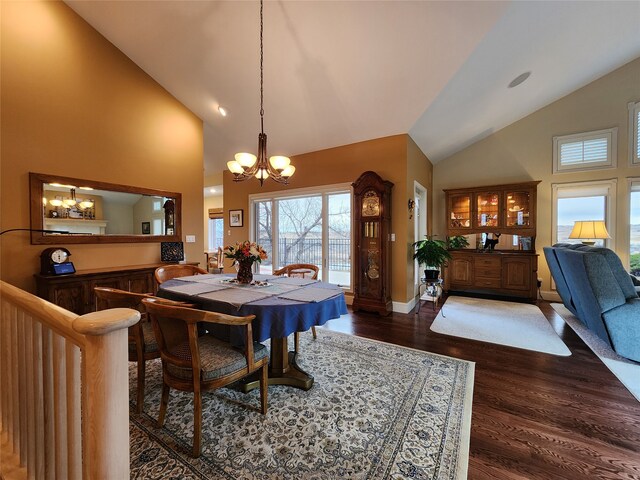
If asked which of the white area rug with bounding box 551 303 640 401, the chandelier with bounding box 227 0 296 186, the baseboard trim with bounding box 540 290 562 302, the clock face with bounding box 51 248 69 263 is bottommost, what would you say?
the white area rug with bounding box 551 303 640 401

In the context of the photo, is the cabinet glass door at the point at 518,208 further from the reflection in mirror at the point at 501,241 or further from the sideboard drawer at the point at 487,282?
the sideboard drawer at the point at 487,282

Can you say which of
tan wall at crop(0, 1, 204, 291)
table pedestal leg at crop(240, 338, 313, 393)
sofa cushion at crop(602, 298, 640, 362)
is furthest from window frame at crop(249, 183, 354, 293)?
sofa cushion at crop(602, 298, 640, 362)

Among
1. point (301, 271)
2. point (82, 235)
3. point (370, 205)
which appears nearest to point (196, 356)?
point (301, 271)

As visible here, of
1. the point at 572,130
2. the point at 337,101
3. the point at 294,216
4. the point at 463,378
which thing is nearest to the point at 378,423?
the point at 463,378

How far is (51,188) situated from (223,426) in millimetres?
3263

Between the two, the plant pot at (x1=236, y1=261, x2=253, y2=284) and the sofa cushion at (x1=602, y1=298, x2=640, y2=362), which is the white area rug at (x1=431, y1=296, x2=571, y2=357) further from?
the plant pot at (x1=236, y1=261, x2=253, y2=284)

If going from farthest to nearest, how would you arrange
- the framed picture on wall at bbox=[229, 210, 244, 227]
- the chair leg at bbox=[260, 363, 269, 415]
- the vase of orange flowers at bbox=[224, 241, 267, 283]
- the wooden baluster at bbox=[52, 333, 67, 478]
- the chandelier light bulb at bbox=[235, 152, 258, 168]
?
the framed picture on wall at bbox=[229, 210, 244, 227]
the chandelier light bulb at bbox=[235, 152, 258, 168]
the vase of orange flowers at bbox=[224, 241, 267, 283]
the chair leg at bbox=[260, 363, 269, 415]
the wooden baluster at bbox=[52, 333, 67, 478]

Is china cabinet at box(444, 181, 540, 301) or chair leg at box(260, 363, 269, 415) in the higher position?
china cabinet at box(444, 181, 540, 301)

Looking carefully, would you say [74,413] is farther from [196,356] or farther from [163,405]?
[163,405]

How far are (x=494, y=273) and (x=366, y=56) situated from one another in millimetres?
4426

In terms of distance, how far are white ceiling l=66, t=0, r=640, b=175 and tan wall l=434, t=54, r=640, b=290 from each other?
374mm

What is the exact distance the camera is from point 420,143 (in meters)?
4.59

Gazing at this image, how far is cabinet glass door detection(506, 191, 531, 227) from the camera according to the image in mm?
5023

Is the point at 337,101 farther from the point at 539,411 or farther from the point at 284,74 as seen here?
the point at 539,411
